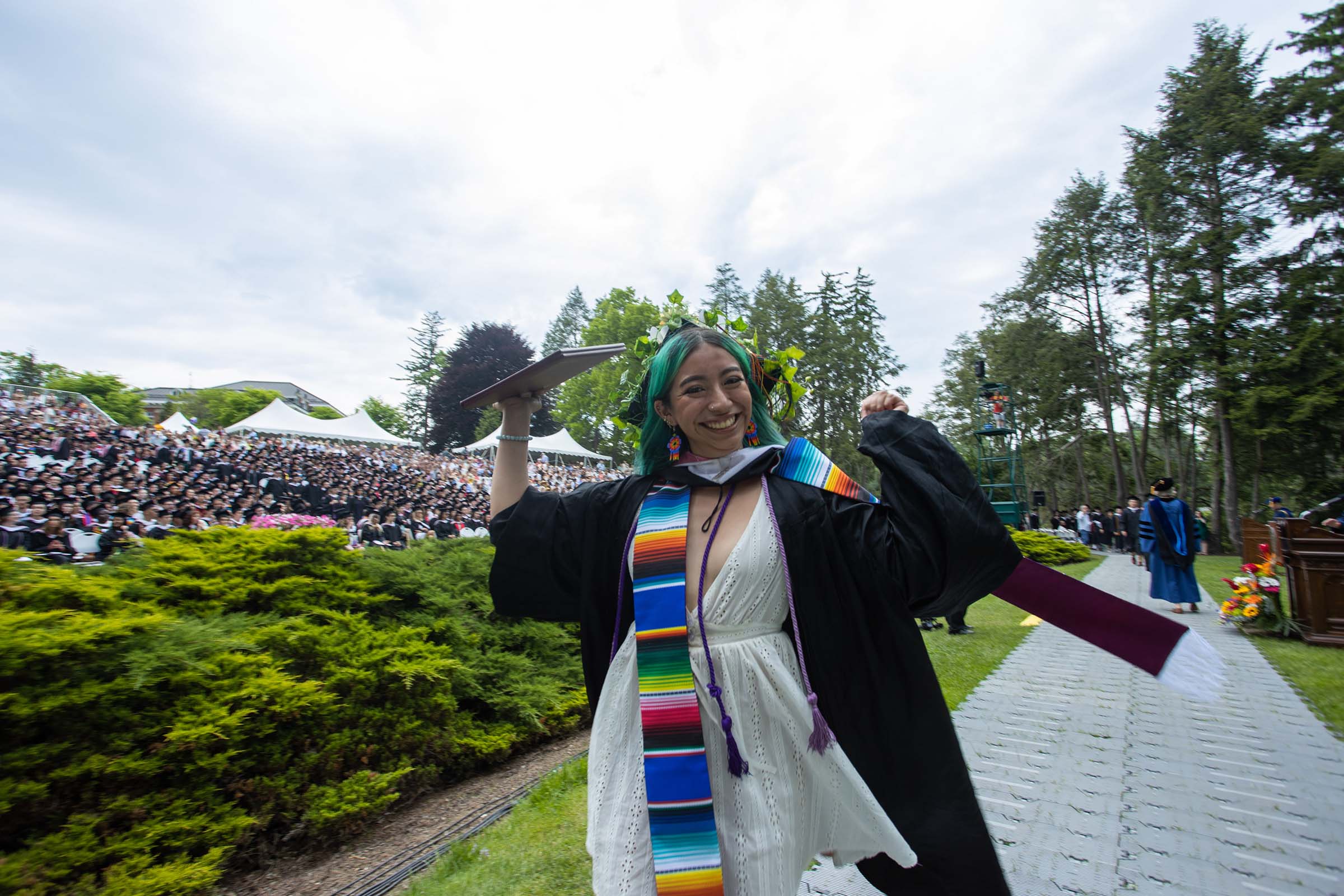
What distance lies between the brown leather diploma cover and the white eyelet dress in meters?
0.68

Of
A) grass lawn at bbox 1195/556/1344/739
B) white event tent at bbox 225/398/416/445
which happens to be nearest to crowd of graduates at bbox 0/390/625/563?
white event tent at bbox 225/398/416/445

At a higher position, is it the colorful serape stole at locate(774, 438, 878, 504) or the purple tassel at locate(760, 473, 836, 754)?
the colorful serape stole at locate(774, 438, 878, 504)

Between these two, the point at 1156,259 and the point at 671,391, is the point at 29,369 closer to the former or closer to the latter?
the point at 671,391

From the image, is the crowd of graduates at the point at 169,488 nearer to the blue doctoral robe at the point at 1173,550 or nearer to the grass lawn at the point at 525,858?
the grass lawn at the point at 525,858

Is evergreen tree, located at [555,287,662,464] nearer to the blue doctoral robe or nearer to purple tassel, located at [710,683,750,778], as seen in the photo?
the blue doctoral robe

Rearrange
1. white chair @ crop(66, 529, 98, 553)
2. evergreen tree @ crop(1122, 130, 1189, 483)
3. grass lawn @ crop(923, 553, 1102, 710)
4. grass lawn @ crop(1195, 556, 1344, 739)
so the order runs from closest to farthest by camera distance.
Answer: grass lawn @ crop(1195, 556, 1344, 739) → grass lawn @ crop(923, 553, 1102, 710) → white chair @ crop(66, 529, 98, 553) → evergreen tree @ crop(1122, 130, 1189, 483)

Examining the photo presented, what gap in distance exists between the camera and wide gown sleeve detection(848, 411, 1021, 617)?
1.45 meters

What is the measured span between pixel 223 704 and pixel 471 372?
4029cm

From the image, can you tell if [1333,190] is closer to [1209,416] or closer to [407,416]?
[1209,416]

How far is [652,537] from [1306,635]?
29.9ft

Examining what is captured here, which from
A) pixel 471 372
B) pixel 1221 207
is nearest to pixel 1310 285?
pixel 1221 207

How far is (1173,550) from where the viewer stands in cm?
885

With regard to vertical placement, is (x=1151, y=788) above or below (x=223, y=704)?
below

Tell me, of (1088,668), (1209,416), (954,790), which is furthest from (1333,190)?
(954,790)
